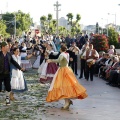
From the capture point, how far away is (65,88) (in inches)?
509

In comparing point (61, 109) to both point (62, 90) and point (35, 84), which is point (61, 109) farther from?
point (35, 84)

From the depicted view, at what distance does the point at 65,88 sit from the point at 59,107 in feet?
2.36

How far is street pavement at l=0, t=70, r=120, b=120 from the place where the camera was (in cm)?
1171

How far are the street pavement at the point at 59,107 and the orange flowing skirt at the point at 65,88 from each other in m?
0.36

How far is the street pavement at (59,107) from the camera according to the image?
11711 mm

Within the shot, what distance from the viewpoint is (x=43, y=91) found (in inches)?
669

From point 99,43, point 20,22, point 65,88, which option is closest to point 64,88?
point 65,88

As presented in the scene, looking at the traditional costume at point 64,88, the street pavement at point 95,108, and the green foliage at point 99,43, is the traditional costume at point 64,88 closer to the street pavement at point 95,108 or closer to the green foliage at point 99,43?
the street pavement at point 95,108

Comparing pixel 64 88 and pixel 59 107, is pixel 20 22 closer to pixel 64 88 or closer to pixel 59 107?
pixel 59 107

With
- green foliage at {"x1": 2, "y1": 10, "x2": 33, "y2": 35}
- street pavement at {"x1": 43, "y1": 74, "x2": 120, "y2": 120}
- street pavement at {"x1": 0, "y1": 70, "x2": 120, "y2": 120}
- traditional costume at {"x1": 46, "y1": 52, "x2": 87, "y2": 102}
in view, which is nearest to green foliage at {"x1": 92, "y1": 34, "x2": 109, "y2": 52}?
street pavement at {"x1": 43, "y1": 74, "x2": 120, "y2": 120}

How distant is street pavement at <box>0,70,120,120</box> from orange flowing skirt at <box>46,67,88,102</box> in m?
0.36

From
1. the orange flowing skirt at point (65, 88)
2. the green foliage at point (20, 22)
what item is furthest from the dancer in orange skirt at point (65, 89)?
the green foliage at point (20, 22)

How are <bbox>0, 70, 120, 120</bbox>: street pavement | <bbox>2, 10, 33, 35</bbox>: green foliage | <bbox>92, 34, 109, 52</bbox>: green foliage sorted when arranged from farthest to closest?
1. <bbox>2, 10, 33, 35</bbox>: green foliage
2. <bbox>92, 34, 109, 52</bbox>: green foliage
3. <bbox>0, 70, 120, 120</bbox>: street pavement

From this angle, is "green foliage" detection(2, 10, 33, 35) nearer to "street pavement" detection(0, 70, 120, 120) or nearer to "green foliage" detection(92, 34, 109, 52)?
"green foliage" detection(92, 34, 109, 52)
